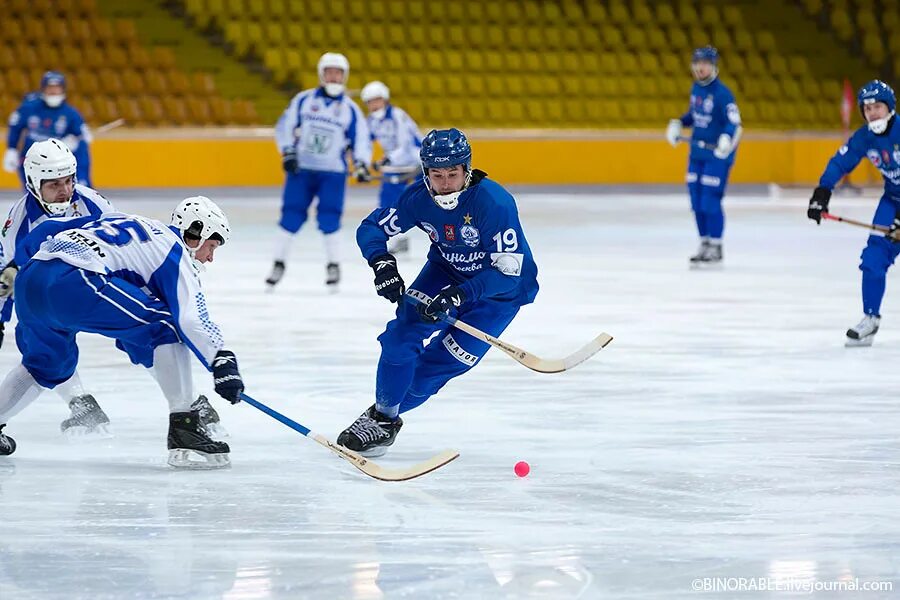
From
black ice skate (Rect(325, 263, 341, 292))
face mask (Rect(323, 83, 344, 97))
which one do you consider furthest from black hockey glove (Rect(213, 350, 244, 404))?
face mask (Rect(323, 83, 344, 97))

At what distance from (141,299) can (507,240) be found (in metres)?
1.05

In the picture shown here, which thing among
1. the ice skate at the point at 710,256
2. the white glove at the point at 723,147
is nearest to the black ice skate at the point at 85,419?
the ice skate at the point at 710,256

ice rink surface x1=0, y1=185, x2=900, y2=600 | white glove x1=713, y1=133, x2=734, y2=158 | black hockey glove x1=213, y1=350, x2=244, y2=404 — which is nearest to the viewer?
ice rink surface x1=0, y1=185, x2=900, y2=600

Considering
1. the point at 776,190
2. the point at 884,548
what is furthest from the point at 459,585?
the point at 776,190

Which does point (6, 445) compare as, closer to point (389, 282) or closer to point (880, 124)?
point (389, 282)

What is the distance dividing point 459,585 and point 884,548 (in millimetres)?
994

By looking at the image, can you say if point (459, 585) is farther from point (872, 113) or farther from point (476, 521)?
point (872, 113)

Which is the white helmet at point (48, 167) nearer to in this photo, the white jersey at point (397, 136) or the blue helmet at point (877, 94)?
the blue helmet at point (877, 94)

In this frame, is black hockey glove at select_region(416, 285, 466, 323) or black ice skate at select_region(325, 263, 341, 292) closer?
black hockey glove at select_region(416, 285, 466, 323)

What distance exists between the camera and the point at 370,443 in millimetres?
4605

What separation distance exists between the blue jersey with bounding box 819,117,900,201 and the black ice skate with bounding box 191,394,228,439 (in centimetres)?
327

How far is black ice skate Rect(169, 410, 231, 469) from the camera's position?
4410 millimetres

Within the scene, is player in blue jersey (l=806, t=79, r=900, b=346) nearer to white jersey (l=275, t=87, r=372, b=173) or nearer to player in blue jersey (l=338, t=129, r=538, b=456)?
player in blue jersey (l=338, t=129, r=538, b=456)

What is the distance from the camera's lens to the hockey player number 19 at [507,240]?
4.52 m
